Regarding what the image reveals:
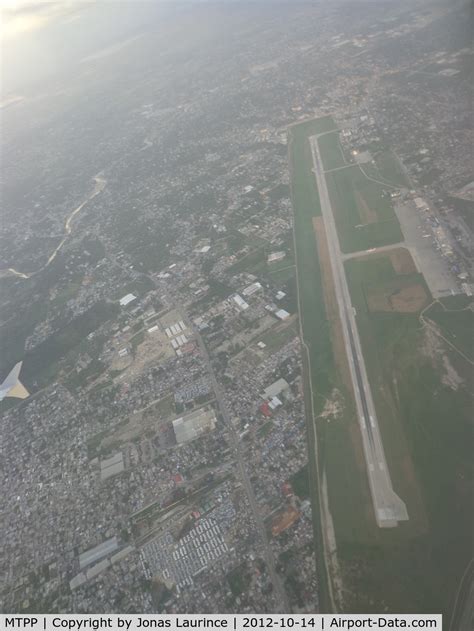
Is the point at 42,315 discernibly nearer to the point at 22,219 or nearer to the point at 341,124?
the point at 22,219

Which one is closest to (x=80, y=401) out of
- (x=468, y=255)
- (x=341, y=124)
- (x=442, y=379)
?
(x=442, y=379)

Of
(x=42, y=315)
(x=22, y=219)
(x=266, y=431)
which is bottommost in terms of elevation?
(x=266, y=431)

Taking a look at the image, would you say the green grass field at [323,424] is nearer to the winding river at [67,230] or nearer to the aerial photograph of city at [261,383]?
the aerial photograph of city at [261,383]

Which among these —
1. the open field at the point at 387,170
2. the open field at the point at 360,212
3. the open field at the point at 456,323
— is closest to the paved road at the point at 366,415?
the open field at the point at 360,212

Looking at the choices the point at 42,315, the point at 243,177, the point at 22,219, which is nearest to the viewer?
the point at 42,315

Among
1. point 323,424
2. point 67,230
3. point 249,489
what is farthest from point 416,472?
point 67,230

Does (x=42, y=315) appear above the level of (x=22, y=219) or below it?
below

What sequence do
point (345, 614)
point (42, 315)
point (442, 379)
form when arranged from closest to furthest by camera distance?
point (345, 614) → point (442, 379) → point (42, 315)
